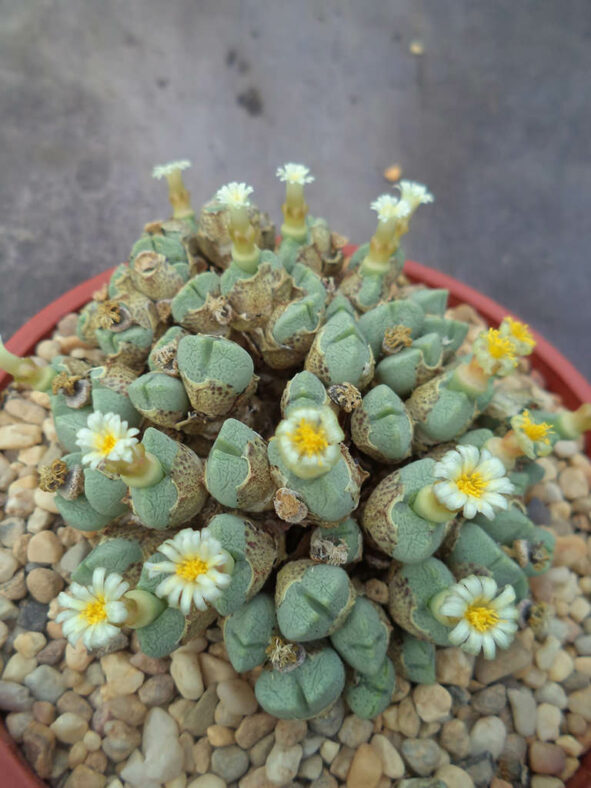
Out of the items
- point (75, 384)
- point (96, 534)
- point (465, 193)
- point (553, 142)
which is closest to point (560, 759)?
point (96, 534)

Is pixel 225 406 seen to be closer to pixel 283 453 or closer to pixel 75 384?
pixel 283 453

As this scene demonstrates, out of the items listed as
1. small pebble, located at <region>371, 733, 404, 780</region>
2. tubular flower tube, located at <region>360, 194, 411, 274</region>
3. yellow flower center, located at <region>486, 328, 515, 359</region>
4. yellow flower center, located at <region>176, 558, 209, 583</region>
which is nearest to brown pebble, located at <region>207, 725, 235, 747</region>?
small pebble, located at <region>371, 733, 404, 780</region>

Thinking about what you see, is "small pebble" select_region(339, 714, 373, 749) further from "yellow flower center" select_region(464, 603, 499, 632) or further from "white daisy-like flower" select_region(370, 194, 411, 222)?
"white daisy-like flower" select_region(370, 194, 411, 222)

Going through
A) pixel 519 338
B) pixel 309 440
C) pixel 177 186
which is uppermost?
pixel 519 338

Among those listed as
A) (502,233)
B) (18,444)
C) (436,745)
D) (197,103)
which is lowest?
(18,444)

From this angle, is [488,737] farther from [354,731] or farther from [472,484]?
[472,484]

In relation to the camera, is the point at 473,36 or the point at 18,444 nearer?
the point at 18,444

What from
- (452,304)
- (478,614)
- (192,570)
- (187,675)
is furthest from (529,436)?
(452,304)
